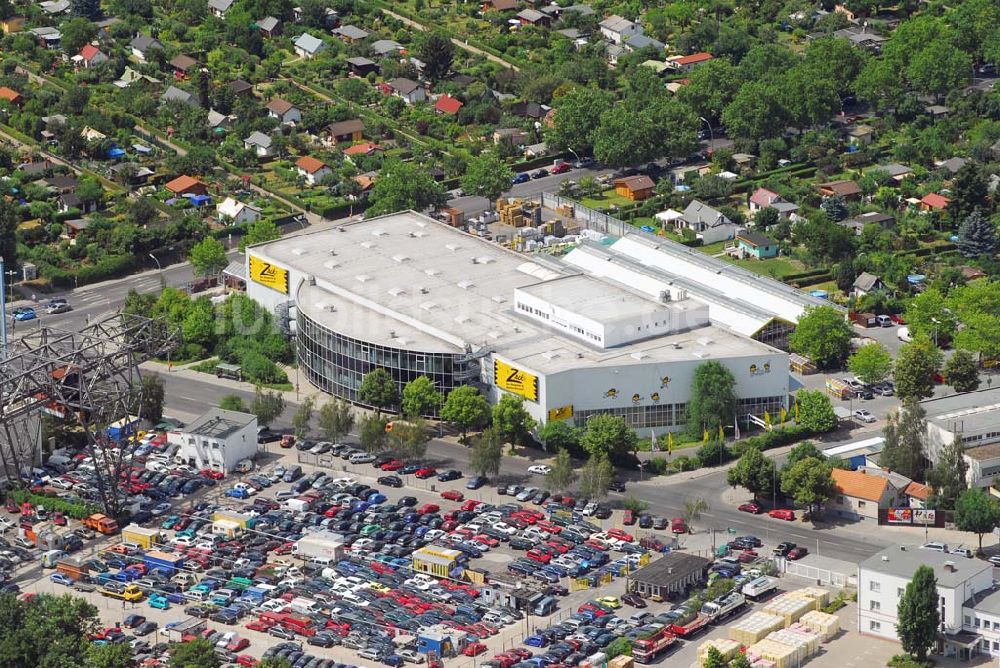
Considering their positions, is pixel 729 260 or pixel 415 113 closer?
pixel 729 260

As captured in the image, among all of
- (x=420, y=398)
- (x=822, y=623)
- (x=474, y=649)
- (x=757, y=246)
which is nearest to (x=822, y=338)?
(x=757, y=246)

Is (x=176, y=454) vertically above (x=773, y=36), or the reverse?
(x=773, y=36)

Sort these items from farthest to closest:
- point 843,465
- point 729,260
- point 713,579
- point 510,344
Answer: point 729,260 → point 510,344 → point 843,465 → point 713,579

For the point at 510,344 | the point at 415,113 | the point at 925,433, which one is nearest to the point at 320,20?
the point at 415,113

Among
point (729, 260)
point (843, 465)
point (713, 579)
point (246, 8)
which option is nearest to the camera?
point (713, 579)

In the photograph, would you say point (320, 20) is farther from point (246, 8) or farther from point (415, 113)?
point (415, 113)

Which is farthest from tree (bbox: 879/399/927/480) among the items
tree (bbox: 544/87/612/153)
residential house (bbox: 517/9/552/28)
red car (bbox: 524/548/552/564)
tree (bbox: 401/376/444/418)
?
residential house (bbox: 517/9/552/28)

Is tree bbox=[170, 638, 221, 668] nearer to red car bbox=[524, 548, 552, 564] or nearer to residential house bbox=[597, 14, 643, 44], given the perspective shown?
red car bbox=[524, 548, 552, 564]

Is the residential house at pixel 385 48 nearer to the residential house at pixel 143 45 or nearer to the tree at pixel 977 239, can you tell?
the residential house at pixel 143 45
